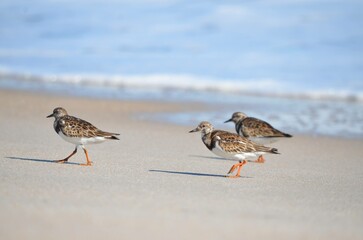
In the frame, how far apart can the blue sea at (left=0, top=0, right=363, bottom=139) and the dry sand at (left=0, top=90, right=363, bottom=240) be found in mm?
2555

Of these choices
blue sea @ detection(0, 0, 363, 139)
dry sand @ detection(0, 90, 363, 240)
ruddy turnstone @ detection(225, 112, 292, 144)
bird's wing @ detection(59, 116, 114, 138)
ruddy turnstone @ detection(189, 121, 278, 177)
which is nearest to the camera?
dry sand @ detection(0, 90, 363, 240)

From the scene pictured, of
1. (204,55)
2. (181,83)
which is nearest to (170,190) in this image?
(181,83)

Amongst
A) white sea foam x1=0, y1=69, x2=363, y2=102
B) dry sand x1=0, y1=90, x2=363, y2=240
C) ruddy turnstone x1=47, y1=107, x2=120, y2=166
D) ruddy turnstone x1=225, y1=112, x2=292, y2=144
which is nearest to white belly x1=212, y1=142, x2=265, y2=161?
dry sand x1=0, y1=90, x2=363, y2=240

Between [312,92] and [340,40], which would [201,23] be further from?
[312,92]

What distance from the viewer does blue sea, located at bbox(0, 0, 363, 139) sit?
15250mm

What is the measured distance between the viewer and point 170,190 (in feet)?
21.0

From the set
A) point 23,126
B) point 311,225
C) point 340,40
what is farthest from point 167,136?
point 340,40

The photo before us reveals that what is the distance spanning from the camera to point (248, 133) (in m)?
9.76

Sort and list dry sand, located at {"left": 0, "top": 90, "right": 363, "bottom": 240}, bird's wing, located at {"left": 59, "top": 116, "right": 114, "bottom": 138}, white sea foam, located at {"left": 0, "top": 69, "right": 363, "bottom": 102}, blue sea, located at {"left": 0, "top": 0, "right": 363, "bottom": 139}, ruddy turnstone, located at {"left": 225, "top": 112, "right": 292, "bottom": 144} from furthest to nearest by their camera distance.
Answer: white sea foam, located at {"left": 0, "top": 69, "right": 363, "bottom": 102} < blue sea, located at {"left": 0, "top": 0, "right": 363, "bottom": 139} < ruddy turnstone, located at {"left": 225, "top": 112, "right": 292, "bottom": 144} < bird's wing, located at {"left": 59, "top": 116, "right": 114, "bottom": 138} < dry sand, located at {"left": 0, "top": 90, "right": 363, "bottom": 240}

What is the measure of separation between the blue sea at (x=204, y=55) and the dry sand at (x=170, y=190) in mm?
2555

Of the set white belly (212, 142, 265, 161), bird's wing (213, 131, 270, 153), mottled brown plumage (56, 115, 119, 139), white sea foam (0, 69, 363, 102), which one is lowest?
white belly (212, 142, 265, 161)

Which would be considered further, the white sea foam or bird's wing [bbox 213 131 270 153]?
the white sea foam

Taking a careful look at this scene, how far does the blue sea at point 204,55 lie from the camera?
15250 millimetres

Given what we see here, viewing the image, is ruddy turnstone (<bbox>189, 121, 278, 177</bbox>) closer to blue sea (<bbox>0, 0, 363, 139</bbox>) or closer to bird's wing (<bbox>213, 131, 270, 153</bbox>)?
bird's wing (<bbox>213, 131, 270, 153</bbox>)
